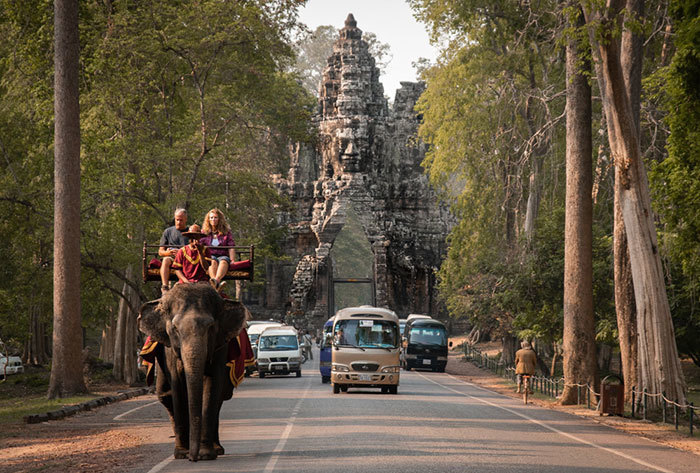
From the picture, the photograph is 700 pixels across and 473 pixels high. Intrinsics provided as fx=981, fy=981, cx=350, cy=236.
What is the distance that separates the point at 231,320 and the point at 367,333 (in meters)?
16.0

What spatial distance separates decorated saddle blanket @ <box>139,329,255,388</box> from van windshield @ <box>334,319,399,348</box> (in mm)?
14668

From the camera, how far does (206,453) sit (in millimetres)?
12703

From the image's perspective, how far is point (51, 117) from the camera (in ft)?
109

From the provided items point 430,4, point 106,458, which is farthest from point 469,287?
point 106,458

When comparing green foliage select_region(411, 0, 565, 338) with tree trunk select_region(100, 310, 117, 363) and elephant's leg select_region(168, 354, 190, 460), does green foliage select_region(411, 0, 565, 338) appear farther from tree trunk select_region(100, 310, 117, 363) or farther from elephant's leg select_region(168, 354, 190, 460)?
elephant's leg select_region(168, 354, 190, 460)

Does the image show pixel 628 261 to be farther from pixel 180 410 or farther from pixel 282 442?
pixel 180 410

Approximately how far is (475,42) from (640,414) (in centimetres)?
2460

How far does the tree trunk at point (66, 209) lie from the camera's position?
86.0ft

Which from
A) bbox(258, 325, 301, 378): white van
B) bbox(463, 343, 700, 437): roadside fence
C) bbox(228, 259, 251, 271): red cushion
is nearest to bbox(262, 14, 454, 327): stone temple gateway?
bbox(258, 325, 301, 378): white van

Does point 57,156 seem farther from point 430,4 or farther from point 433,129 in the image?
point 433,129

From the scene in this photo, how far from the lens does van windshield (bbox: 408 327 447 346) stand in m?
48.2

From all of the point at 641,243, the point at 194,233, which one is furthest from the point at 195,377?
the point at 641,243

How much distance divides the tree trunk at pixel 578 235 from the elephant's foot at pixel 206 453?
1512cm

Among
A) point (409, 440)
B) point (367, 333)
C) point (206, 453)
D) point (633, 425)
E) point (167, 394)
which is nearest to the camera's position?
point (206, 453)
